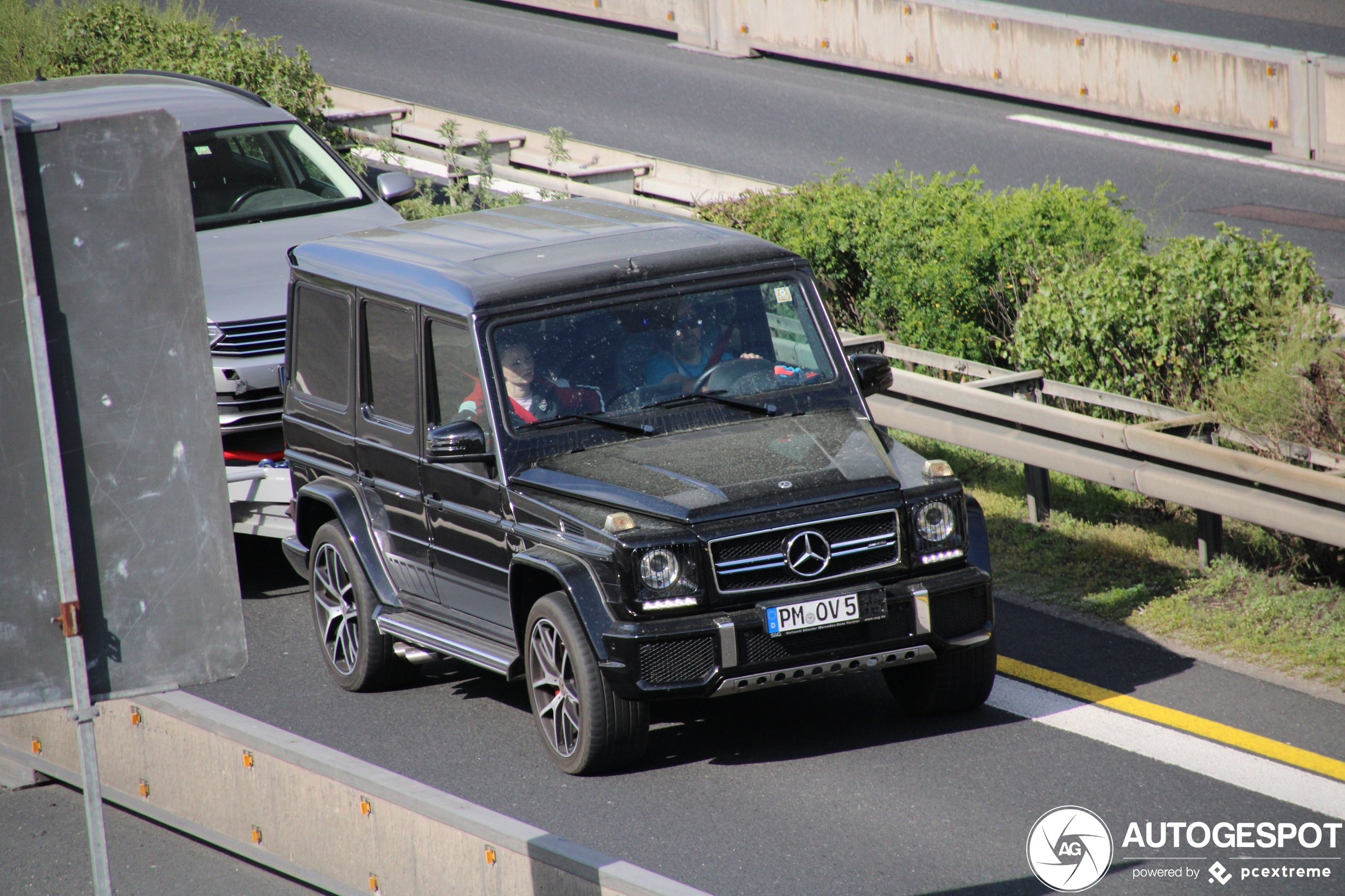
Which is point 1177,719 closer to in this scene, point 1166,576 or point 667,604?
point 1166,576

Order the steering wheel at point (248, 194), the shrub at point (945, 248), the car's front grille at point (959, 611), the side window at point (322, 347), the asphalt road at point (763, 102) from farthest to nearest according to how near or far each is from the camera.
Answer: the asphalt road at point (763, 102) < the steering wheel at point (248, 194) < the shrub at point (945, 248) < the side window at point (322, 347) < the car's front grille at point (959, 611)

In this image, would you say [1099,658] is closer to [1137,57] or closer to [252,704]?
[252,704]

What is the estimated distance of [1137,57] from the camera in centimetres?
1995

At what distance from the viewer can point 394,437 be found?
7.70 meters

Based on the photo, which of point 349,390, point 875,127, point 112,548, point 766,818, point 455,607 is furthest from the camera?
point 875,127

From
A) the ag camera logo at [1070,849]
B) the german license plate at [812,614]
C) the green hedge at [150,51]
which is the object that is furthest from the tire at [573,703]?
the green hedge at [150,51]

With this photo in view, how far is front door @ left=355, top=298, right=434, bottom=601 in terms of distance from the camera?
758 cm

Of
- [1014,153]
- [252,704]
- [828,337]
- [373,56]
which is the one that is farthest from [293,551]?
[373,56]

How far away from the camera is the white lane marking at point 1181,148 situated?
1788 cm

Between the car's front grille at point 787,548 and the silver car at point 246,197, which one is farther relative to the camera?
the silver car at point 246,197

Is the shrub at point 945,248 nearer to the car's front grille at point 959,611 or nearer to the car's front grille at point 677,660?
the car's front grille at point 959,611

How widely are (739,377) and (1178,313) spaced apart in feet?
11.5

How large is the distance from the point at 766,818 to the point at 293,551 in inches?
132

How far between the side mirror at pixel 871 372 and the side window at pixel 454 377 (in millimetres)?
1754
